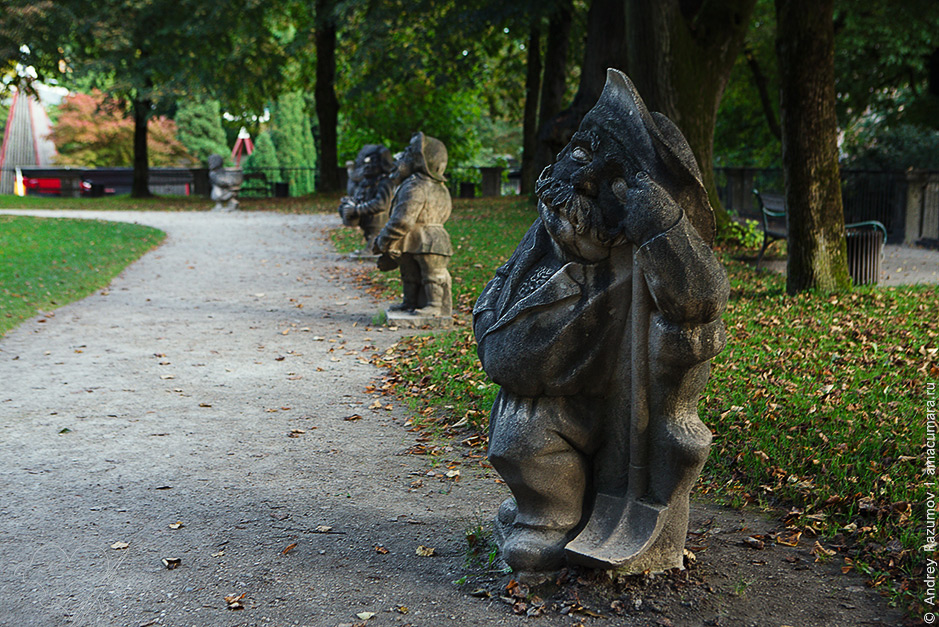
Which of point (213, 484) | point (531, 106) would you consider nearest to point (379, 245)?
point (213, 484)

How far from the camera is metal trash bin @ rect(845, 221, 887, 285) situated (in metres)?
12.1

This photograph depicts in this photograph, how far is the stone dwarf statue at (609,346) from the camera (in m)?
3.54

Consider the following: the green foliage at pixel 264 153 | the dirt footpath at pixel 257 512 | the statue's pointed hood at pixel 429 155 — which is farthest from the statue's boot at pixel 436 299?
the green foliage at pixel 264 153

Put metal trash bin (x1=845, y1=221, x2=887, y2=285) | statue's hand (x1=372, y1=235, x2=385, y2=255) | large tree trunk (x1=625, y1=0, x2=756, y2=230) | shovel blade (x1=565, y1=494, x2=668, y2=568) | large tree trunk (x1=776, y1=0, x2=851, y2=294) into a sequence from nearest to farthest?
shovel blade (x1=565, y1=494, x2=668, y2=568) < statue's hand (x1=372, y1=235, x2=385, y2=255) < large tree trunk (x1=776, y1=0, x2=851, y2=294) < metal trash bin (x1=845, y1=221, x2=887, y2=285) < large tree trunk (x1=625, y1=0, x2=756, y2=230)

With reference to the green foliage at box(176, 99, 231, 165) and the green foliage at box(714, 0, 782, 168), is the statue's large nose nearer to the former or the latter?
the green foliage at box(714, 0, 782, 168)

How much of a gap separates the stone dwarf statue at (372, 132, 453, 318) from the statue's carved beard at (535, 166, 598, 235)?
648 cm

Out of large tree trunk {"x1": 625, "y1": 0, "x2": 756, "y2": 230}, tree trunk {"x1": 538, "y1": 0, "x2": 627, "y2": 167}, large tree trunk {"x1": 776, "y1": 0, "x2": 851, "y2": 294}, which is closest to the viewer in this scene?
large tree trunk {"x1": 776, "y1": 0, "x2": 851, "y2": 294}

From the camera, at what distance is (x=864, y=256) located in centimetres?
1210

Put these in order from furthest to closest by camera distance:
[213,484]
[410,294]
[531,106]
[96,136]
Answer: [96,136] → [531,106] → [410,294] → [213,484]

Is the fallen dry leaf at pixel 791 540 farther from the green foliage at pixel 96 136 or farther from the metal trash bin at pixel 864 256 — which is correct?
the green foliage at pixel 96 136

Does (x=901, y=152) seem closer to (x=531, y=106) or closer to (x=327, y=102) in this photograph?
(x=531, y=106)

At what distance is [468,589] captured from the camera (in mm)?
4051

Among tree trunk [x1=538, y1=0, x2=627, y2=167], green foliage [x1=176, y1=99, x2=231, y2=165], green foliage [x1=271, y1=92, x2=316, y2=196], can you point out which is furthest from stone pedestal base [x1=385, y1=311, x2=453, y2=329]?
green foliage [x1=176, y1=99, x2=231, y2=165]

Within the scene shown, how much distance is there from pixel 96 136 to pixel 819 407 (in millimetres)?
49824
